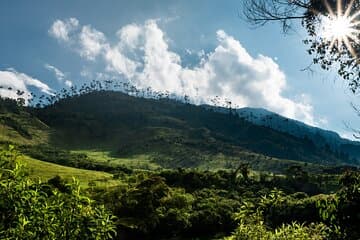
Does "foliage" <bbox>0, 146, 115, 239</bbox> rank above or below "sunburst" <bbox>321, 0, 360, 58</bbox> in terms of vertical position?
below

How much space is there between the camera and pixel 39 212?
6.05m

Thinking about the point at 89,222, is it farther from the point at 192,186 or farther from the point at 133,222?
the point at 192,186

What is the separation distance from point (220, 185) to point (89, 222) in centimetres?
8654

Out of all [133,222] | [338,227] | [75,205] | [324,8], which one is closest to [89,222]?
[75,205]

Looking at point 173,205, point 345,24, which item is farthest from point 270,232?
point 173,205

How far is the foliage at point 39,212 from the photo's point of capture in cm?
595

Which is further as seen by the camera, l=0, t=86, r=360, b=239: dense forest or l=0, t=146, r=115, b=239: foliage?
l=0, t=86, r=360, b=239: dense forest

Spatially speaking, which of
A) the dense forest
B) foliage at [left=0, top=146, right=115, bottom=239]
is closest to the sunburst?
the dense forest

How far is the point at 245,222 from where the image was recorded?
12.1m

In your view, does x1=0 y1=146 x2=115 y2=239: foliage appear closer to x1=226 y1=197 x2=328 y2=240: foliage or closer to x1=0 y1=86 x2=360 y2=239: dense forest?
x1=0 y1=86 x2=360 y2=239: dense forest

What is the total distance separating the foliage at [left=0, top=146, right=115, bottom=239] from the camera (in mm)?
5945

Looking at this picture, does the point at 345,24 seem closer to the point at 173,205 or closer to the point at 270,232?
the point at 270,232

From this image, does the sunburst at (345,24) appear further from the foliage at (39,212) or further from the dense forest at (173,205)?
the foliage at (39,212)

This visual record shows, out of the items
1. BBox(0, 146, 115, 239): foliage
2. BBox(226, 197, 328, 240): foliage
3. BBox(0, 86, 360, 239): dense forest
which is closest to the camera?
BBox(0, 146, 115, 239): foliage
